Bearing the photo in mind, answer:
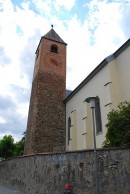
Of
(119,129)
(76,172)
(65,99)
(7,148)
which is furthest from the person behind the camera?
(7,148)

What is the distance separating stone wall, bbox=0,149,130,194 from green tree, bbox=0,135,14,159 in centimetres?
1827

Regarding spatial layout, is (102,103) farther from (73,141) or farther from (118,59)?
(73,141)

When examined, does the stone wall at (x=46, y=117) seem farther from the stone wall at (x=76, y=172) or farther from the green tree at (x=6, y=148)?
the green tree at (x=6, y=148)

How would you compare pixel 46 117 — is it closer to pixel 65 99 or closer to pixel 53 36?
pixel 65 99

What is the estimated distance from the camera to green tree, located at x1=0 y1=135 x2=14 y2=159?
31.2 meters

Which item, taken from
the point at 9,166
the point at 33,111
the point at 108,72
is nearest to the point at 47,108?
the point at 33,111

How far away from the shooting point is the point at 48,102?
21.6m

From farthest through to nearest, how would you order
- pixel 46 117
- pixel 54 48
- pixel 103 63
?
pixel 54 48
pixel 46 117
pixel 103 63

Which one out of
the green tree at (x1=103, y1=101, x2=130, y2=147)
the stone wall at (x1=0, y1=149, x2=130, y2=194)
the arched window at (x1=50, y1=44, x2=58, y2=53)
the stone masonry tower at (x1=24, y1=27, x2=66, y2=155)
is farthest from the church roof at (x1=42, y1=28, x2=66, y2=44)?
the green tree at (x1=103, y1=101, x2=130, y2=147)

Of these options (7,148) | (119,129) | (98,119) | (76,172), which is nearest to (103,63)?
(98,119)

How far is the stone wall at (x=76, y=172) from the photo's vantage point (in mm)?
7055

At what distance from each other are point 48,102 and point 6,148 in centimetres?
1456

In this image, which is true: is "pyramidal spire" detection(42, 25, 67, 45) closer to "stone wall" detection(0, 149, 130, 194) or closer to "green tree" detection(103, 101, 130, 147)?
"stone wall" detection(0, 149, 130, 194)

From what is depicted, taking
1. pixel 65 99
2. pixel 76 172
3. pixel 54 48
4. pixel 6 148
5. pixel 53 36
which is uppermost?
Result: pixel 53 36
